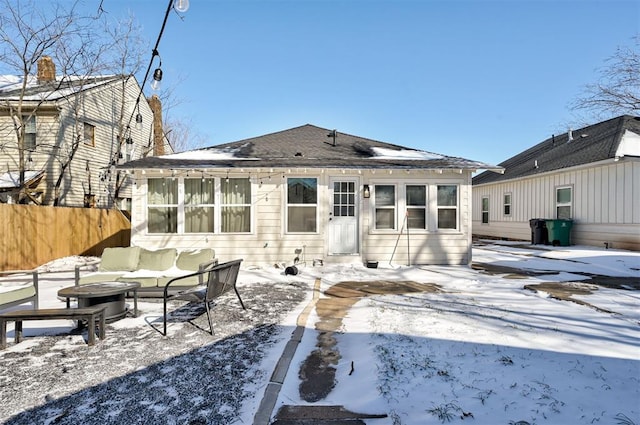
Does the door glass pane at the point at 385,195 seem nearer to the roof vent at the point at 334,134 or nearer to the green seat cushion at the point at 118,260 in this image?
the roof vent at the point at 334,134

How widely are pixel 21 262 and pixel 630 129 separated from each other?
73.1ft

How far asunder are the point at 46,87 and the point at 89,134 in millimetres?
2682

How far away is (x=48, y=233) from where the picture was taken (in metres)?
11.0

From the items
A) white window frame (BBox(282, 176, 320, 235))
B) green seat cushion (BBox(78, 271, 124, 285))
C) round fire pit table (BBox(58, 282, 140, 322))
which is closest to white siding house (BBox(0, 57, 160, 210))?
white window frame (BBox(282, 176, 320, 235))

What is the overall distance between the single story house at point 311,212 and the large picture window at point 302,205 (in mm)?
28

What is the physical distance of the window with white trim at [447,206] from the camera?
9531 millimetres

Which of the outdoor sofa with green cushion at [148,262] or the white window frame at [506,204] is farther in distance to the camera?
the white window frame at [506,204]

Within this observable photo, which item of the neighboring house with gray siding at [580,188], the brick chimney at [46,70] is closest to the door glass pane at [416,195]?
the neighboring house with gray siding at [580,188]

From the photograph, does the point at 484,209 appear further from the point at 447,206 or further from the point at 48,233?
the point at 48,233

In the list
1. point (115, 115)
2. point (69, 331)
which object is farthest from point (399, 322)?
point (115, 115)

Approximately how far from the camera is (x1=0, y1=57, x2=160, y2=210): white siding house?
549 inches

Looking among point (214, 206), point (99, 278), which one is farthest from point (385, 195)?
point (99, 278)

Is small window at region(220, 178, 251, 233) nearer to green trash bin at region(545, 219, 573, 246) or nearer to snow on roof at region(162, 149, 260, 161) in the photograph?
snow on roof at region(162, 149, 260, 161)

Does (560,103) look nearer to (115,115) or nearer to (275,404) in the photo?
(275,404)
